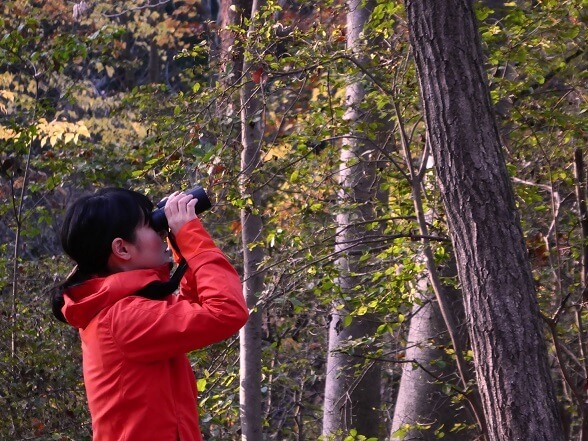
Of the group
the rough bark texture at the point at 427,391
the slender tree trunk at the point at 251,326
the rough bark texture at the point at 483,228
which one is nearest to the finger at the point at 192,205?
the rough bark texture at the point at 483,228

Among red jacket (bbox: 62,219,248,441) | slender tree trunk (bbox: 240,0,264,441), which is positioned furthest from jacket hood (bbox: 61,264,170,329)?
slender tree trunk (bbox: 240,0,264,441)

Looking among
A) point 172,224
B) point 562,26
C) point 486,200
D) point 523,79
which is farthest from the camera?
point 523,79

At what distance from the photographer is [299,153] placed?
15.2 feet

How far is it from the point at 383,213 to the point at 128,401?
307 centimetres

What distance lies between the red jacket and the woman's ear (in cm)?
7

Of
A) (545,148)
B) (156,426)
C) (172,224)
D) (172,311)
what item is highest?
(545,148)

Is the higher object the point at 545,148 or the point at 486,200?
the point at 545,148

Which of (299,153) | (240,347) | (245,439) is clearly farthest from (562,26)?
(245,439)

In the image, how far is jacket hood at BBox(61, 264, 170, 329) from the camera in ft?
8.00

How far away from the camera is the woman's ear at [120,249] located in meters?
2.52

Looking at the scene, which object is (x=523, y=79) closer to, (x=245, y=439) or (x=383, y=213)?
(x=383, y=213)

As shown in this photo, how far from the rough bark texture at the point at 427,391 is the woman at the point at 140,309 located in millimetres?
2980

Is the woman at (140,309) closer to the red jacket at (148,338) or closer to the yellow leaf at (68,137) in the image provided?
the red jacket at (148,338)

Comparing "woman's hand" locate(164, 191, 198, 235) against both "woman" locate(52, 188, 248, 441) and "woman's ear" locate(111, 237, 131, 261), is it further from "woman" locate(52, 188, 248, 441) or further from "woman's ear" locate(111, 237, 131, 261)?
"woman's ear" locate(111, 237, 131, 261)
